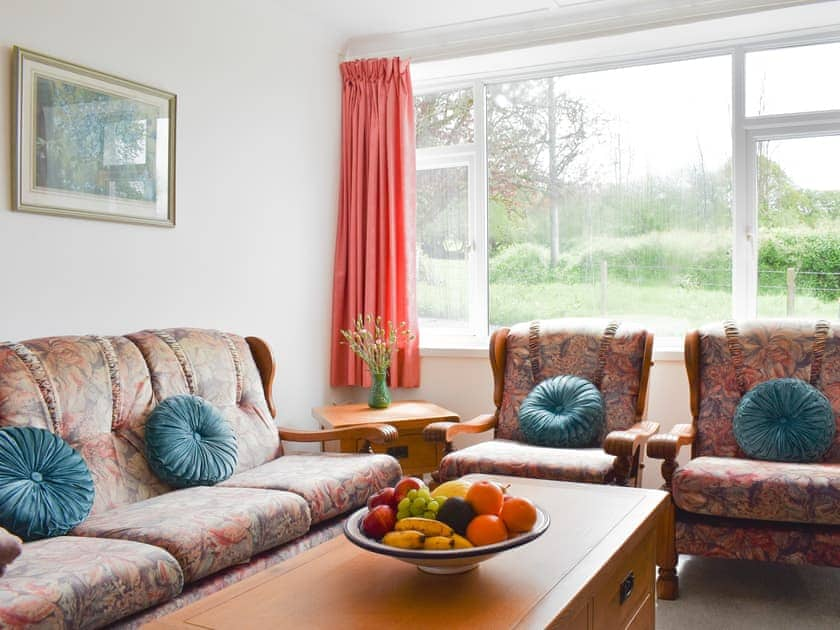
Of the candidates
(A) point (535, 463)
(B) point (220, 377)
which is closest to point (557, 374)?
(A) point (535, 463)

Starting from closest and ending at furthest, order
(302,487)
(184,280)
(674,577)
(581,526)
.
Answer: (581,526) < (302,487) < (674,577) < (184,280)

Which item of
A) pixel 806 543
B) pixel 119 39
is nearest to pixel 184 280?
pixel 119 39

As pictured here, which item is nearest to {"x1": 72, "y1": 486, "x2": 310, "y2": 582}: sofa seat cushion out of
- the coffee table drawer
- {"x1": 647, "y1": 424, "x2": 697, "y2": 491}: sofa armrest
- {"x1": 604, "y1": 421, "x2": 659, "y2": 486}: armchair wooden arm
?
the coffee table drawer

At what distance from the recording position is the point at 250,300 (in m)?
3.89

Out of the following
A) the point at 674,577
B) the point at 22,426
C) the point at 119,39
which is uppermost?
the point at 119,39

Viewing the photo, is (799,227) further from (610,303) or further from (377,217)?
(377,217)

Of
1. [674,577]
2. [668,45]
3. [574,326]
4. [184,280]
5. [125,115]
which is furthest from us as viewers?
[668,45]

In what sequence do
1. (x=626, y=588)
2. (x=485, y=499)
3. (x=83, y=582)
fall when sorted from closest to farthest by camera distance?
1. (x=485, y=499)
2. (x=83, y=582)
3. (x=626, y=588)

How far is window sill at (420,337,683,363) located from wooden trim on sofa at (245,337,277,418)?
127 centimetres

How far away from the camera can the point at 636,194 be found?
4.31 metres

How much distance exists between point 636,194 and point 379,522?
9.90 ft

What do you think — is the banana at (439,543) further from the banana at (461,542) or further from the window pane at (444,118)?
the window pane at (444,118)

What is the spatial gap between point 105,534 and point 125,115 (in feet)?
5.46

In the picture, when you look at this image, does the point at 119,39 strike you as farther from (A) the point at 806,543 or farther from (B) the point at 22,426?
(A) the point at 806,543
